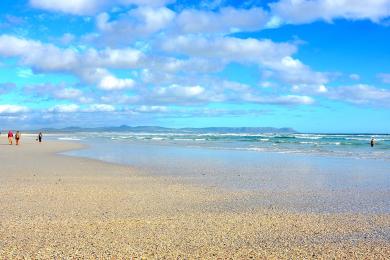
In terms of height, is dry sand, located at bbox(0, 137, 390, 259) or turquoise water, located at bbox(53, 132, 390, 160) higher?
turquoise water, located at bbox(53, 132, 390, 160)

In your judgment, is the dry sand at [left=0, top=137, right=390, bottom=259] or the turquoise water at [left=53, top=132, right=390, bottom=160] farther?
the turquoise water at [left=53, top=132, right=390, bottom=160]

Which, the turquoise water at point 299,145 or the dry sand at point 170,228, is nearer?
the dry sand at point 170,228

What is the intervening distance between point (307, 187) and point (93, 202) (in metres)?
6.49

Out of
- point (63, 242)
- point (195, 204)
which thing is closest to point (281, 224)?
point (195, 204)

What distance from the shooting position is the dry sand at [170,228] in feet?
20.4

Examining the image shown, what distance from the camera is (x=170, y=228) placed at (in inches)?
298

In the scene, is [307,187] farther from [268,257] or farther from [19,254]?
[19,254]

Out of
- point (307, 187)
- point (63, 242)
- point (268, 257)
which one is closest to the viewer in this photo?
point (268, 257)

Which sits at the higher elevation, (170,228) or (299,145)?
(299,145)

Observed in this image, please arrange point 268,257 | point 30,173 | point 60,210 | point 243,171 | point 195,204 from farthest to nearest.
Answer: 1. point 243,171
2. point 30,173
3. point 195,204
4. point 60,210
5. point 268,257

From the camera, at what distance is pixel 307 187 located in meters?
13.0

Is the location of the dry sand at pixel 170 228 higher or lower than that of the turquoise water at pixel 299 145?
lower

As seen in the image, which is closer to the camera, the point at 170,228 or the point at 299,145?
the point at 170,228

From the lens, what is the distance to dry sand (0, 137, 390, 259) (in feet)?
20.4
